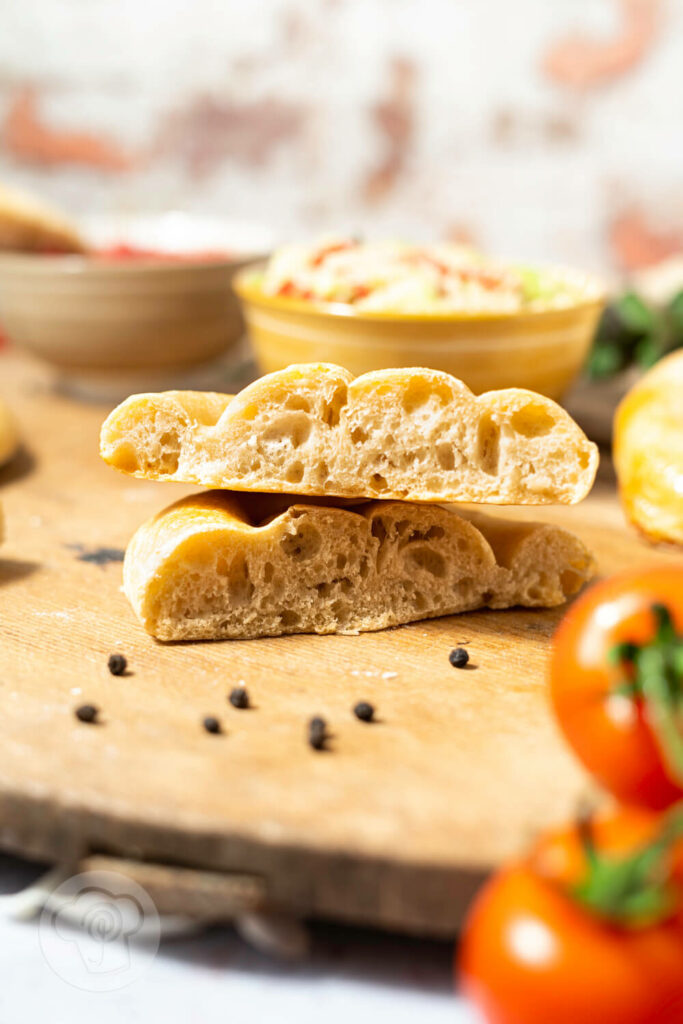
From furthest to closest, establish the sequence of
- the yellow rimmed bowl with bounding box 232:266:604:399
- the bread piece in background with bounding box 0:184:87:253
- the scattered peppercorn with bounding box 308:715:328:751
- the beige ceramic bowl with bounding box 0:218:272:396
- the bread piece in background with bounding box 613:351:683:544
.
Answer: the bread piece in background with bounding box 0:184:87:253, the beige ceramic bowl with bounding box 0:218:272:396, the yellow rimmed bowl with bounding box 232:266:604:399, the bread piece in background with bounding box 613:351:683:544, the scattered peppercorn with bounding box 308:715:328:751

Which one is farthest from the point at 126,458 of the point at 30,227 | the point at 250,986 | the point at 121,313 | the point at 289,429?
the point at 30,227

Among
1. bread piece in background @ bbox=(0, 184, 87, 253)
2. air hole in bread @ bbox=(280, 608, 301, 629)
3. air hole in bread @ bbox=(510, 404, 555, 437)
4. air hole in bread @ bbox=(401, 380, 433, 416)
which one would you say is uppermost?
air hole in bread @ bbox=(401, 380, 433, 416)

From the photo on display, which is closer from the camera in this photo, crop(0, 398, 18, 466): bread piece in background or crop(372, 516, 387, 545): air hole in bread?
crop(372, 516, 387, 545): air hole in bread

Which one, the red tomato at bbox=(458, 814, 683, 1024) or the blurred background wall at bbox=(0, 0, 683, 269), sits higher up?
the red tomato at bbox=(458, 814, 683, 1024)

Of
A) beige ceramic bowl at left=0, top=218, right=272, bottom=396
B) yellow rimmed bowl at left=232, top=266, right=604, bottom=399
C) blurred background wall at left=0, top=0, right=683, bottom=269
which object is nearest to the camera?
yellow rimmed bowl at left=232, top=266, right=604, bottom=399

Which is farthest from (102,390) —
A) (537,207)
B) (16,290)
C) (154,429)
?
(537,207)

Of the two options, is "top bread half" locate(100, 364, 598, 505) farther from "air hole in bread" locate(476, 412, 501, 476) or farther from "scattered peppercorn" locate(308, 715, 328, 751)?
"scattered peppercorn" locate(308, 715, 328, 751)

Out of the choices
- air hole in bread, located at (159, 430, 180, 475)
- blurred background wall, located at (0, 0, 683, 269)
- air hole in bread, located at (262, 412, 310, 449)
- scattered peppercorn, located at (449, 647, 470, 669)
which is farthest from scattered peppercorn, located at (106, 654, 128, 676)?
blurred background wall, located at (0, 0, 683, 269)

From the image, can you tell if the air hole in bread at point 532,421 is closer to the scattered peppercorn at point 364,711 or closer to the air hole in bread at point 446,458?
the air hole in bread at point 446,458
